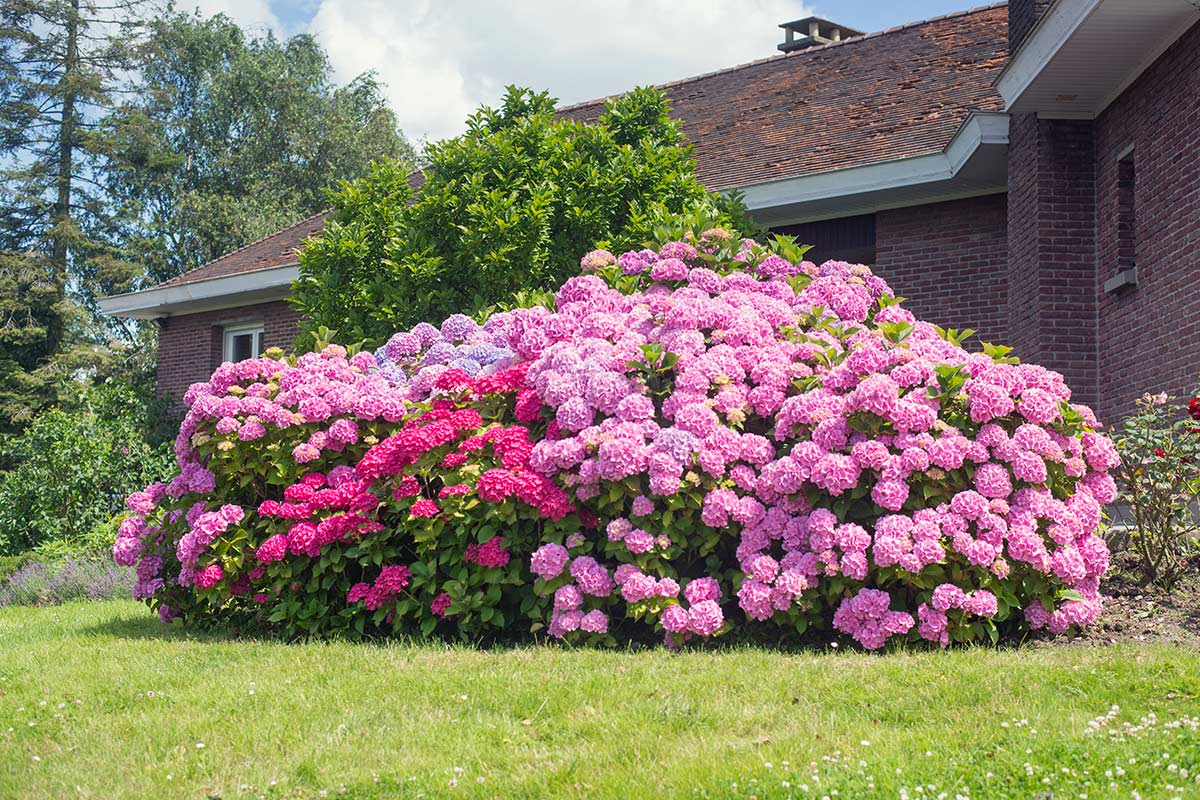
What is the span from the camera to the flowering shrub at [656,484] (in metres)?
5.85

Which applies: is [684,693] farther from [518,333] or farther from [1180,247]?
[1180,247]

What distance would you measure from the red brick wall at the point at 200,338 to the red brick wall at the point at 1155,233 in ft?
39.7

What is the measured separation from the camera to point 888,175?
39.4 feet

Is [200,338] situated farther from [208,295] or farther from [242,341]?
[208,295]

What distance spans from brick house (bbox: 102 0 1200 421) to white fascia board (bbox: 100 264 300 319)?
0.34ft

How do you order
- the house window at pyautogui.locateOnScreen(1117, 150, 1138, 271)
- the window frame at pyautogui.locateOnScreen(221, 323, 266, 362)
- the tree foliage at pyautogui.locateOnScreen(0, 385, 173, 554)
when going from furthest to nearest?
1. the window frame at pyautogui.locateOnScreen(221, 323, 266, 362)
2. the tree foliage at pyautogui.locateOnScreen(0, 385, 173, 554)
3. the house window at pyautogui.locateOnScreen(1117, 150, 1138, 271)

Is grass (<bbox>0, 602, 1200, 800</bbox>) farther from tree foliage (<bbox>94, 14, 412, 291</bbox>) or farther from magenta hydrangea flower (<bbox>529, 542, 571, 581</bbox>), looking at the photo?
tree foliage (<bbox>94, 14, 412, 291</bbox>)

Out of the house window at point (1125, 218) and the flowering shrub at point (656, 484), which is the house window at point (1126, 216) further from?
the flowering shrub at point (656, 484)

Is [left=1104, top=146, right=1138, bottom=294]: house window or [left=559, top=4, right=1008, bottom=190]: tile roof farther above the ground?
[left=559, top=4, right=1008, bottom=190]: tile roof

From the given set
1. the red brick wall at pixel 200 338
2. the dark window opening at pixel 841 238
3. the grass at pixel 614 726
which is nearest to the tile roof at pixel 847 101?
the dark window opening at pixel 841 238

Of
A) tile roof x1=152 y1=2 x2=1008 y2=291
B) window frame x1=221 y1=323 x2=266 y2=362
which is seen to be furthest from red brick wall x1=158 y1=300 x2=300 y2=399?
tile roof x1=152 y1=2 x2=1008 y2=291

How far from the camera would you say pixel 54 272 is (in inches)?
1255

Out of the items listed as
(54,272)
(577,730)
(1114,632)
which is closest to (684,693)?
(577,730)

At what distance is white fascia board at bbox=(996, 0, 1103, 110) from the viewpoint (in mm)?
8727
